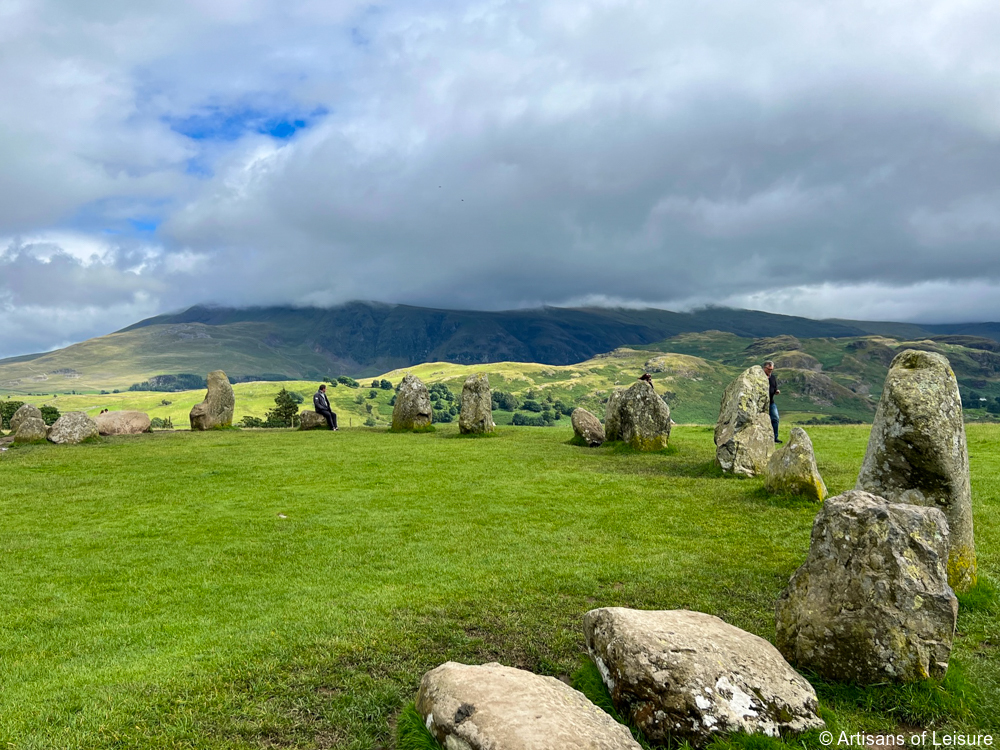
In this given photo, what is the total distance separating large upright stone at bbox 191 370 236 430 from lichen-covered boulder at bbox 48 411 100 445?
693cm

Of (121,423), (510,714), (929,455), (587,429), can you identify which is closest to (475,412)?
(587,429)

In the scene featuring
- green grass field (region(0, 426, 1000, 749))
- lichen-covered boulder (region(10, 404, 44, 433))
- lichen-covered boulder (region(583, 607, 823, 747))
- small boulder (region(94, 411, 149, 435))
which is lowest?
green grass field (region(0, 426, 1000, 749))

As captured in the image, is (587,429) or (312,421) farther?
(312,421)

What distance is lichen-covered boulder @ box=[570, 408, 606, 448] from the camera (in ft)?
92.1

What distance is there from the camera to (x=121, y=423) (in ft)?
111

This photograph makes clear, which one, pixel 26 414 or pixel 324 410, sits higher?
pixel 26 414

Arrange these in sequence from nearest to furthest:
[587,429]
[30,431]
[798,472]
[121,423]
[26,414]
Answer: [798,472] < [587,429] < [30,431] < [26,414] < [121,423]

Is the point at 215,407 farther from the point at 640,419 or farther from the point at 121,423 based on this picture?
the point at 640,419

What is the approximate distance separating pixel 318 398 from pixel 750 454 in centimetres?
2757

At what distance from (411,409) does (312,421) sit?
7167 millimetres

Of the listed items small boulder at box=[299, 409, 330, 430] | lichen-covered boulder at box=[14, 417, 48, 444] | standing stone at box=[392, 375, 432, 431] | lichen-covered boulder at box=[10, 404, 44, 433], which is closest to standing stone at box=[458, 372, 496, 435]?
standing stone at box=[392, 375, 432, 431]

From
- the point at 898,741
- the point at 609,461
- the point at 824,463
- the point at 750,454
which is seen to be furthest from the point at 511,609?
the point at 824,463

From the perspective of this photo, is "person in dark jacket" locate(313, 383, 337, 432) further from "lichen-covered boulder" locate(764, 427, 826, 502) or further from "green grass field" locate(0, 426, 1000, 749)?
"lichen-covered boulder" locate(764, 427, 826, 502)

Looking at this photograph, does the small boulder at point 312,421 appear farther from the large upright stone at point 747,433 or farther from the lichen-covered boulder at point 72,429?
the large upright stone at point 747,433
